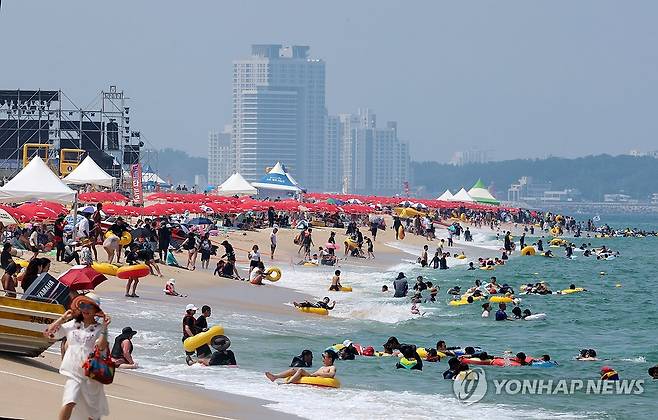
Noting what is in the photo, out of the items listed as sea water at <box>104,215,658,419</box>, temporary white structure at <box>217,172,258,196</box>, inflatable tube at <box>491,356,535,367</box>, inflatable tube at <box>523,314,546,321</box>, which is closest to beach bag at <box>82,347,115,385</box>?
sea water at <box>104,215,658,419</box>

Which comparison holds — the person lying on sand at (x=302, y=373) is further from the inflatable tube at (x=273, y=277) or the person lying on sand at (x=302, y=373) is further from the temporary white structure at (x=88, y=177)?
the temporary white structure at (x=88, y=177)

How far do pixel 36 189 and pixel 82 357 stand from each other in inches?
958

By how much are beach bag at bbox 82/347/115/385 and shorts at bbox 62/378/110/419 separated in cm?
9

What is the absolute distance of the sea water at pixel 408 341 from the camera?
18.0 meters

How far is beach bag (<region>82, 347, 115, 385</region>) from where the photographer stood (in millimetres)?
10461

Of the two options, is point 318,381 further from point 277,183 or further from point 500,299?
point 277,183

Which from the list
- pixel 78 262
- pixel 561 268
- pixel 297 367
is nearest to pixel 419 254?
pixel 561 268

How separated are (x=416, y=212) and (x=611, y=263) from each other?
69.5 ft

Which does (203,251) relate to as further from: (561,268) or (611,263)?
(611,263)

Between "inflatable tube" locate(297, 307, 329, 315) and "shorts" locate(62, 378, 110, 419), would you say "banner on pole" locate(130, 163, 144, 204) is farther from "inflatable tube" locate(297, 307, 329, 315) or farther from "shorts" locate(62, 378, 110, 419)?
"shorts" locate(62, 378, 110, 419)

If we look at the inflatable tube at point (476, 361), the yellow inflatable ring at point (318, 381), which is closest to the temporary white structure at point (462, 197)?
the inflatable tube at point (476, 361)

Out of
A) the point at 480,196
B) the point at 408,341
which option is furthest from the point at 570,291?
the point at 480,196

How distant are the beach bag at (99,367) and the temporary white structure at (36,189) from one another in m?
24.0

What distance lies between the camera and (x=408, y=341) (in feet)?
87.8
